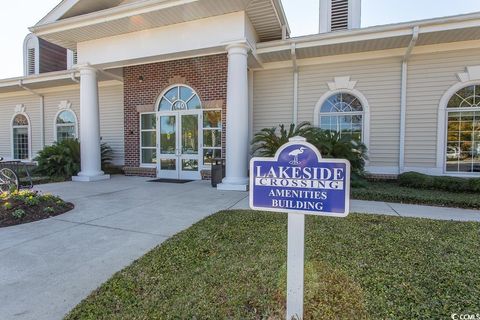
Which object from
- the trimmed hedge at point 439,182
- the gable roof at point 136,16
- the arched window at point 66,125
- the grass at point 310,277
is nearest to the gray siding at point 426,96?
A: the trimmed hedge at point 439,182

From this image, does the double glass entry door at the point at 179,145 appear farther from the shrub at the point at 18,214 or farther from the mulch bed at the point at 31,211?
the shrub at the point at 18,214

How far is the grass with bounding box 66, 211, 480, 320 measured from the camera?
7.12 feet

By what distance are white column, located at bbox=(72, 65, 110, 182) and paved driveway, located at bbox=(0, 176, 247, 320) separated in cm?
264

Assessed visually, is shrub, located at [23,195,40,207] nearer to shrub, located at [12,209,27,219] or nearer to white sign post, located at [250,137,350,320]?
shrub, located at [12,209,27,219]

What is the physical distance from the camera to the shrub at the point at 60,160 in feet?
32.2

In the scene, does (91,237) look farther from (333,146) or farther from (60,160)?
(60,160)

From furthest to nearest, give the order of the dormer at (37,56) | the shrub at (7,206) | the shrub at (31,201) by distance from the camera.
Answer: the dormer at (37,56) < the shrub at (31,201) < the shrub at (7,206)

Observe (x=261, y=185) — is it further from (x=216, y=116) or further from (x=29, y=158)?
(x=29, y=158)

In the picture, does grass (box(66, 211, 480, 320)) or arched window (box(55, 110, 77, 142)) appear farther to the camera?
arched window (box(55, 110, 77, 142))

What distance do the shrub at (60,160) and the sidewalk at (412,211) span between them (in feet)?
23.7

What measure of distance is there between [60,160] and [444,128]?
40.6ft

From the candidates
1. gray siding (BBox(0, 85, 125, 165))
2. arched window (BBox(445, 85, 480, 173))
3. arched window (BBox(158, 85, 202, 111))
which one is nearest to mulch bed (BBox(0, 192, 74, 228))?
arched window (BBox(158, 85, 202, 111))

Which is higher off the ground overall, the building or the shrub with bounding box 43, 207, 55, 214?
the building

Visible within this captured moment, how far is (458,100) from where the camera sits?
759 centimetres
